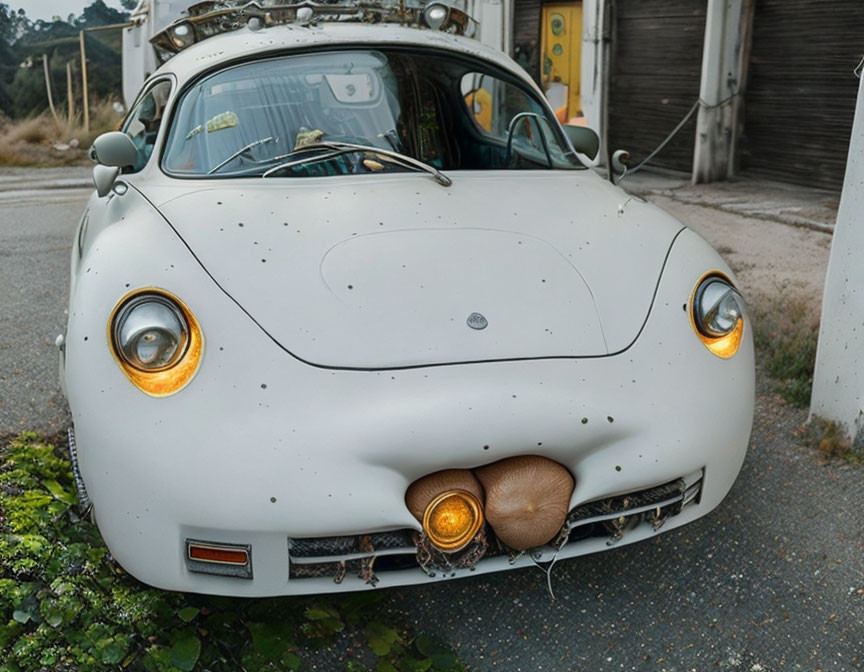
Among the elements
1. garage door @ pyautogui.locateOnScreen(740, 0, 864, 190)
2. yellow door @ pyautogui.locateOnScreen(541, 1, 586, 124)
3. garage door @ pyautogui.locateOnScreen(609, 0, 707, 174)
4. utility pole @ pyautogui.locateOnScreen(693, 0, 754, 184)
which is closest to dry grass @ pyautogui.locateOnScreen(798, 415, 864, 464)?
garage door @ pyautogui.locateOnScreen(740, 0, 864, 190)

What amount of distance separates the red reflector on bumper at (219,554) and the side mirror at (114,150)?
5.48ft

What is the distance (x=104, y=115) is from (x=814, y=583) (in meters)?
16.2

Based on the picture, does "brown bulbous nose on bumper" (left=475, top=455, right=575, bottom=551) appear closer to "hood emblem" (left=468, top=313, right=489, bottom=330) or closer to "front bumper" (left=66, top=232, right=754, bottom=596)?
"front bumper" (left=66, top=232, right=754, bottom=596)

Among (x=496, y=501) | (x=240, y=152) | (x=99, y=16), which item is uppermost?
(x=99, y=16)

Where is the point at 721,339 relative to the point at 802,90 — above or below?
below

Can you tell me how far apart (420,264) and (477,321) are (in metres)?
0.29

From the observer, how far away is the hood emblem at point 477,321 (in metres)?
2.57

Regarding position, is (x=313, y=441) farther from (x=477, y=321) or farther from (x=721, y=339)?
(x=721, y=339)

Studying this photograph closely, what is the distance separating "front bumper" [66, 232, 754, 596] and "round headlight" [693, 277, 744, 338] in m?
0.30

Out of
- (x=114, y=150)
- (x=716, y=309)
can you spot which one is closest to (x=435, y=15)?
(x=114, y=150)

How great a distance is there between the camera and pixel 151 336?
2.42 meters

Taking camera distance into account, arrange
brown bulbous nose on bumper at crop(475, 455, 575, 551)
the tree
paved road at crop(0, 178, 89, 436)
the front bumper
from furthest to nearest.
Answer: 1. the tree
2. paved road at crop(0, 178, 89, 436)
3. brown bulbous nose on bumper at crop(475, 455, 575, 551)
4. the front bumper

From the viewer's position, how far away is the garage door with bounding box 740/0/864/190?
338 inches

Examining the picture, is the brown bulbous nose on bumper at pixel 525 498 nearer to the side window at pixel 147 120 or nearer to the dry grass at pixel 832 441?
the dry grass at pixel 832 441
